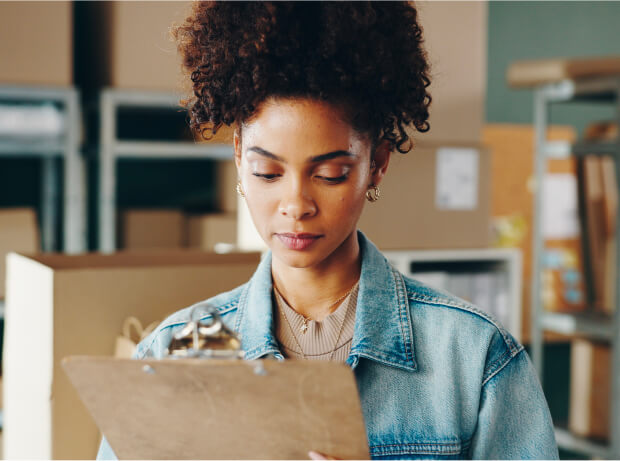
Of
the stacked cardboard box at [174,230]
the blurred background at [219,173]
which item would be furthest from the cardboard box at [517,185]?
the stacked cardboard box at [174,230]

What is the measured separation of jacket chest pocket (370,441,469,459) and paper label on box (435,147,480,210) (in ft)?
6.42

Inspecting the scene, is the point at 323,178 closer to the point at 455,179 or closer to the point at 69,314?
the point at 69,314

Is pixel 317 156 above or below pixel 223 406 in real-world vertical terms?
above

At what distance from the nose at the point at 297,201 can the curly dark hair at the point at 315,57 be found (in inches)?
3.9

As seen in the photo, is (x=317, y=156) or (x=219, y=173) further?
(x=219, y=173)

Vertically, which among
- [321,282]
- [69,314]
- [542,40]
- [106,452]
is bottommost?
[106,452]

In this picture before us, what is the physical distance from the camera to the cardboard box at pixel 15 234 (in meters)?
2.25

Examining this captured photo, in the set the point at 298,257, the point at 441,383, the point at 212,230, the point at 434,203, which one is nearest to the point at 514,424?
the point at 441,383

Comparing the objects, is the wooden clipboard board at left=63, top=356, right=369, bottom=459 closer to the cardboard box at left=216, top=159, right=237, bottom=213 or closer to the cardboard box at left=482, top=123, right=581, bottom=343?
the cardboard box at left=216, top=159, right=237, bottom=213

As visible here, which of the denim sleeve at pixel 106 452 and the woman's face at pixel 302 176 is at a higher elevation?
the woman's face at pixel 302 176

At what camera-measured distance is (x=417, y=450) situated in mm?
872

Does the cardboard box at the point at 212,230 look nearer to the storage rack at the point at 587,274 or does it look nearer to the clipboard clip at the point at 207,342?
the storage rack at the point at 587,274

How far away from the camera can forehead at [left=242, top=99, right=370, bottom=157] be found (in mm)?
819

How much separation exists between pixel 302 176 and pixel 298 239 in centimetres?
7
